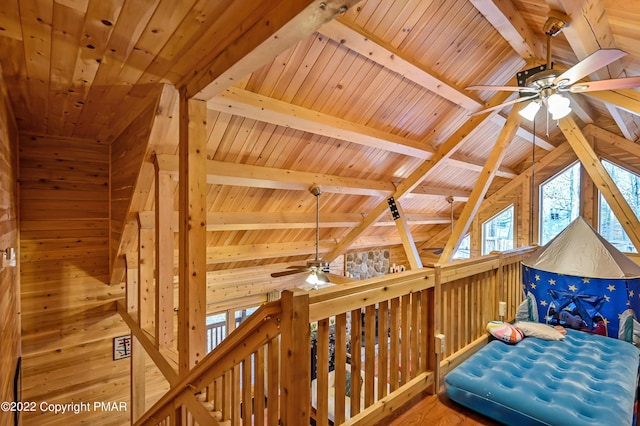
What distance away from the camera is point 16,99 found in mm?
2320

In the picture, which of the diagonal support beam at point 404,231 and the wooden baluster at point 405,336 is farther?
the diagonal support beam at point 404,231

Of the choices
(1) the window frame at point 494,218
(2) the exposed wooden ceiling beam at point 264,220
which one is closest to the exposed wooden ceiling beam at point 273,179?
(2) the exposed wooden ceiling beam at point 264,220

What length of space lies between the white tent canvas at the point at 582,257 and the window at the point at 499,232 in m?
4.01

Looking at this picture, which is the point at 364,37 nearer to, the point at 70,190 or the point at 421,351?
the point at 421,351

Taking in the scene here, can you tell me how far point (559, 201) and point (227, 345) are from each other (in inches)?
287

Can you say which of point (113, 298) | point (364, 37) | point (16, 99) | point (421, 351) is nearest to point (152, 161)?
point (16, 99)

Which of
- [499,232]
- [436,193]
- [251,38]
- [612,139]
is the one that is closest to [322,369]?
[251,38]

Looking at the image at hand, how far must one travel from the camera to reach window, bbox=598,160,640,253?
5.36 m

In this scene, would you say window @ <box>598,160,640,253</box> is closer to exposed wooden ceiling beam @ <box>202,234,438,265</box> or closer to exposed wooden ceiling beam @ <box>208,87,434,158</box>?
exposed wooden ceiling beam @ <box>208,87,434,158</box>

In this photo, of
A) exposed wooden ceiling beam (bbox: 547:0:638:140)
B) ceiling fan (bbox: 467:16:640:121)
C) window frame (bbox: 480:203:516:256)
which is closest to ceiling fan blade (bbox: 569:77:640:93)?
Result: ceiling fan (bbox: 467:16:640:121)

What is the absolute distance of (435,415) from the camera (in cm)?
207

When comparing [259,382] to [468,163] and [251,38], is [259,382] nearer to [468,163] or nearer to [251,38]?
[251,38]

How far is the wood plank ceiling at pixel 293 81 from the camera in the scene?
1449 mm

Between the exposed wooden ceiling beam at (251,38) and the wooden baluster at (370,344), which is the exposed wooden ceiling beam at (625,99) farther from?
the exposed wooden ceiling beam at (251,38)
